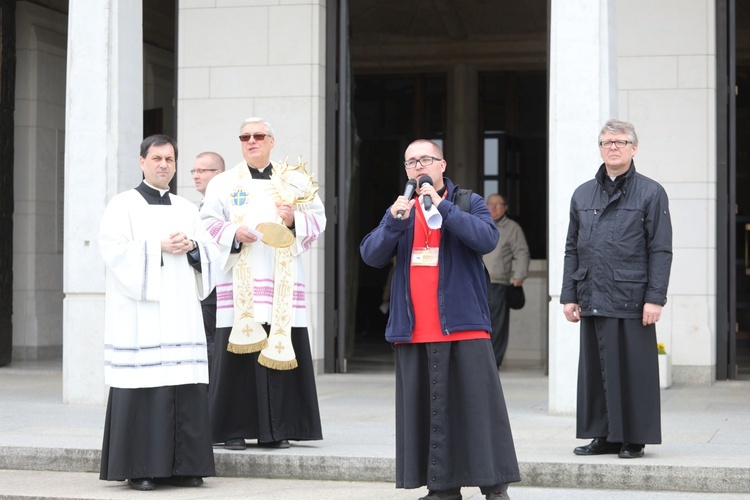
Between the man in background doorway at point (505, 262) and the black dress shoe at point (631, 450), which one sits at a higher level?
the man in background doorway at point (505, 262)

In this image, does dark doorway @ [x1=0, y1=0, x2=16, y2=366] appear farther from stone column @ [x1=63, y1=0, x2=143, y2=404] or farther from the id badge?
the id badge

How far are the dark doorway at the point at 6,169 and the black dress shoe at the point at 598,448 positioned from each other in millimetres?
8647

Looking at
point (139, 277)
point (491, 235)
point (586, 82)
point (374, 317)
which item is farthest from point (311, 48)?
point (374, 317)

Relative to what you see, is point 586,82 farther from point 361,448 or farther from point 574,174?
point 361,448

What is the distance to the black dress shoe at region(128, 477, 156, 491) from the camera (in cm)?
738

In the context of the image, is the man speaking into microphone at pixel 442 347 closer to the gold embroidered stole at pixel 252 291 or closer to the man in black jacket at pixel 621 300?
the man in black jacket at pixel 621 300

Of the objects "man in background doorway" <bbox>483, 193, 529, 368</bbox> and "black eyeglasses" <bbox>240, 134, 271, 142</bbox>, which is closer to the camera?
"black eyeglasses" <bbox>240, 134, 271, 142</bbox>

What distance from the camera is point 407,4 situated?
→ 1794 centimetres

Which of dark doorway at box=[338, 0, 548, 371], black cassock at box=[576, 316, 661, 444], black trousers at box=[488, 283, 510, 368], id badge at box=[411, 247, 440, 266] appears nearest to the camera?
id badge at box=[411, 247, 440, 266]

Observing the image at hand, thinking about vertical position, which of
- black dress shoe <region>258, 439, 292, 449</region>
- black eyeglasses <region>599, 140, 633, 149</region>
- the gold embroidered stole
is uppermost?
black eyeglasses <region>599, 140, 633, 149</region>

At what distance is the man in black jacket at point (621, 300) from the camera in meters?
7.76

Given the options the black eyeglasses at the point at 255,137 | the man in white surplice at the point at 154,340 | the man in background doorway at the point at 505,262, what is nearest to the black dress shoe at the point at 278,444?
the man in white surplice at the point at 154,340

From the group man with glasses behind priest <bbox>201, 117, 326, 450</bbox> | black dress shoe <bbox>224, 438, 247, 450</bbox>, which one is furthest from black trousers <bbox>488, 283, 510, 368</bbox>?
black dress shoe <bbox>224, 438, 247, 450</bbox>

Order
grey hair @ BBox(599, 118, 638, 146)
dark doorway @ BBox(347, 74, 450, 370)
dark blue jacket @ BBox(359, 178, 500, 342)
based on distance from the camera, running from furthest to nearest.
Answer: dark doorway @ BBox(347, 74, 450, 370), grey hair @ BBox(599, 118, 638, 146), dark blue jacket @ BBox(359, 178, 500, 342)
